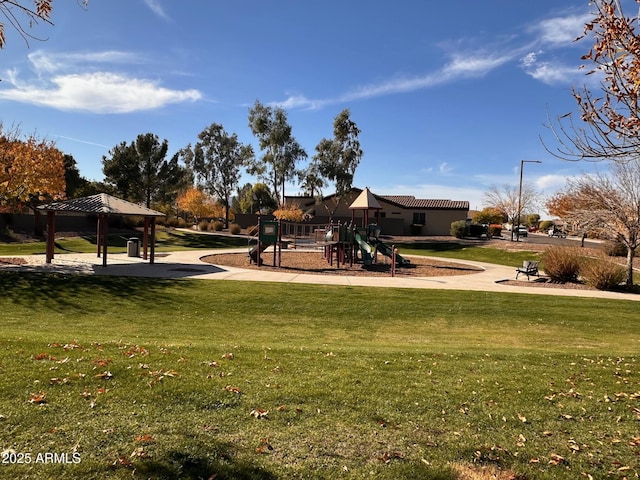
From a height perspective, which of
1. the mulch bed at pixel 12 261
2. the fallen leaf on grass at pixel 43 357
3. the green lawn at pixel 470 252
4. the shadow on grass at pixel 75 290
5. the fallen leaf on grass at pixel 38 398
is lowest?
the shadow on grass at pixel 75 290

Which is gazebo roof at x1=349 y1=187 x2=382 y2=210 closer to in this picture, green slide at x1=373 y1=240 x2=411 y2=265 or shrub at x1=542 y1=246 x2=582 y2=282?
green slide at x1=373 y1=240 x2=411 y2=265

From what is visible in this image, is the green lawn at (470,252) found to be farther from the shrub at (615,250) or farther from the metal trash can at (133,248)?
the metal trash can at (133,248)

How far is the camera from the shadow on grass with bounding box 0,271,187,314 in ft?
39.3

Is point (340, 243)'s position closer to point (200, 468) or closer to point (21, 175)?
point (21, 175)

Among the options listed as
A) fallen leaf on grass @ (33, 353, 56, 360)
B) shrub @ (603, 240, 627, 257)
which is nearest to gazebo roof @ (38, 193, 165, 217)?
fallen leaf on grass @ (33, 353, 56, 360)

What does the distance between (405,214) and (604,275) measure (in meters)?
38.0

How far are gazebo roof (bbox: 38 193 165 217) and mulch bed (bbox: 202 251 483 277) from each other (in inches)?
177

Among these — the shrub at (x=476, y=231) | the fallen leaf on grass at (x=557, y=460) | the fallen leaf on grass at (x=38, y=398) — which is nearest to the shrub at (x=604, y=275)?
the fallen leaf on grass at (x=557, y=460)

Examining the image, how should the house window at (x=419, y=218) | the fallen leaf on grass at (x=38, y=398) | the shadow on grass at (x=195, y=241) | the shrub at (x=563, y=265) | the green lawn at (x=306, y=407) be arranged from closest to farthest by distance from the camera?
the green lawn at (x=306, y=407), the fallen leaf on grass at (x=38, y=398), the shrub at (x=563, y=265), the shadow on grass at (x=195, y=241), the house window at (x=419, y=218)

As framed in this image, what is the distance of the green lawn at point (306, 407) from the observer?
351 centimetres

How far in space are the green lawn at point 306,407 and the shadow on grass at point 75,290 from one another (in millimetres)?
2347

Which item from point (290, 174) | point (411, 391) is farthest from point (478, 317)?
point (290, 174)

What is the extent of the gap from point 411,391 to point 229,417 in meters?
2.27

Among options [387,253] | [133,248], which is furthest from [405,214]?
[133,248]
